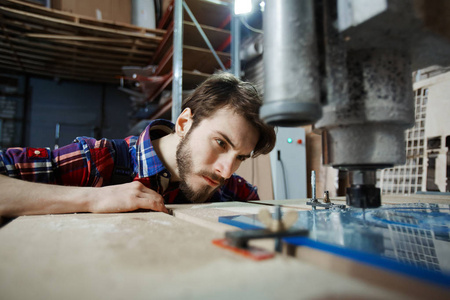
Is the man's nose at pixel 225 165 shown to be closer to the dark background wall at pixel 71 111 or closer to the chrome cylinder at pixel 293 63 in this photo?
the chrome cylinder at pixel 293 63

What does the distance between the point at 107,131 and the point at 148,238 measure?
16.9 feet

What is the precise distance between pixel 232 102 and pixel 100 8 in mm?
2930

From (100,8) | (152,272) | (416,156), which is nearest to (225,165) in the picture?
(152,272)

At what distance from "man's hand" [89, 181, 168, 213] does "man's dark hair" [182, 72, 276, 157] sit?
588 millimetres

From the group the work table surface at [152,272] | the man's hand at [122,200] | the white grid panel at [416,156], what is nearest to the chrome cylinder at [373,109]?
the work table surface at [152,272]

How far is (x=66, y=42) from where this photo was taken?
3395 millimetres

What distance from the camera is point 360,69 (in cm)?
A: 47

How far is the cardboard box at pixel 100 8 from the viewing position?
3164mm

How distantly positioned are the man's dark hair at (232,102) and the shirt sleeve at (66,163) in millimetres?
455

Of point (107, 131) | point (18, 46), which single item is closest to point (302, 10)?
point (18, 46)

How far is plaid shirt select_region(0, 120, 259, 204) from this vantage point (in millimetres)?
1126

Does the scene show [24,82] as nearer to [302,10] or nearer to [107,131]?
[107,131]

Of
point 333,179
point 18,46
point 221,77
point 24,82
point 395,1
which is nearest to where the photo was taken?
point 395,1

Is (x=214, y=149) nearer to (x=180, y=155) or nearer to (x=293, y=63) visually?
(x=180, y=155)
